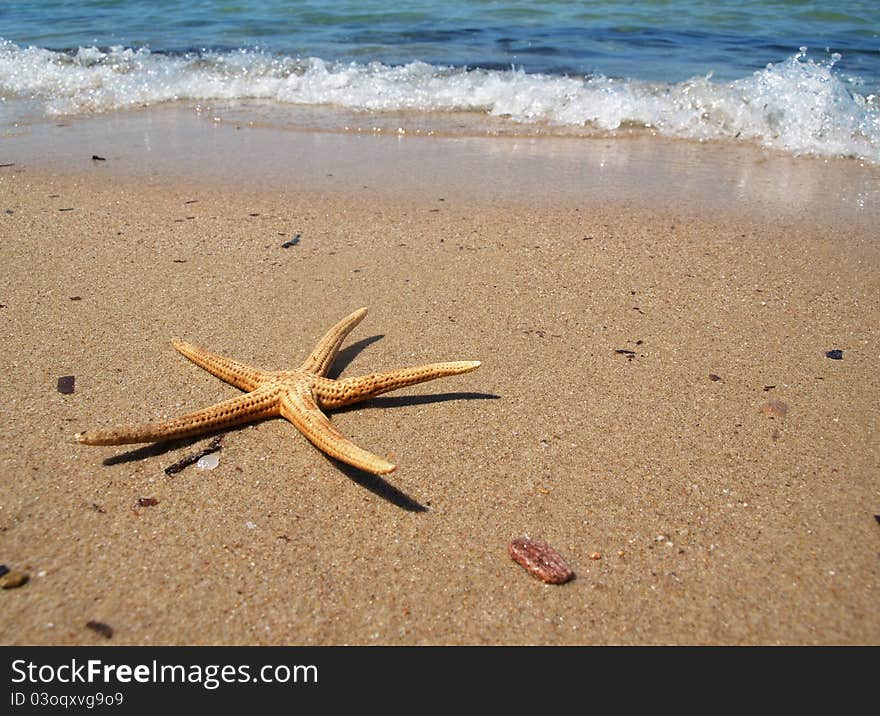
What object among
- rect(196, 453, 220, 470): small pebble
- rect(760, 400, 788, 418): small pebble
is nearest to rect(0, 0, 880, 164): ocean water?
rect(760, 400, 788, 418): small pebble

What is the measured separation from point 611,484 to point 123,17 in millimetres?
15095

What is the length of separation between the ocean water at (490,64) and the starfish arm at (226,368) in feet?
18.4

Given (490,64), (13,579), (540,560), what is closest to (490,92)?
(490,64)

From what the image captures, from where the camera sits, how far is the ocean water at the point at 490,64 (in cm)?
823

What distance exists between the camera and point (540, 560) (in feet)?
7.98

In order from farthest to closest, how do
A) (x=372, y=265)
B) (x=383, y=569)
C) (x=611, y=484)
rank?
(x=372, y=265)
(x=611, y=484)
(x=383, y=569)

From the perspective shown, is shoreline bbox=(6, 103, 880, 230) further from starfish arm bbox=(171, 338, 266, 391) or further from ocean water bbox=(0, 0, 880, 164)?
starfish arm bbox=(171, 338, 266, 391)

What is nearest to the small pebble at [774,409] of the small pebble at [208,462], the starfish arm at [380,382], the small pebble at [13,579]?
the starfish arm at [380,382]

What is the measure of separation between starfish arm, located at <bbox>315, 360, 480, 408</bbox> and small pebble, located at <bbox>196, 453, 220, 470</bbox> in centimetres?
47

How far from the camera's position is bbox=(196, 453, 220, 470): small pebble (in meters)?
2.84

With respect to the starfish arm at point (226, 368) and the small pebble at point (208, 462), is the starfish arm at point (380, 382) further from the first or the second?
the small pebble at point (208, 462)

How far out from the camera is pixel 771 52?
36.5 ft

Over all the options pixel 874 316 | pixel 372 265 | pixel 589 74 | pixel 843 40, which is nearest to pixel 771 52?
pixel 843 40

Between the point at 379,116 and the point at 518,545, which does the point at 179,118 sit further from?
the point at 518,545
